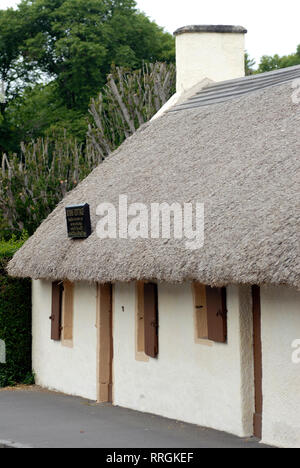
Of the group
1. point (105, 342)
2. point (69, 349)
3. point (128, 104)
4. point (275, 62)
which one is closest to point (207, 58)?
point (128, 104)

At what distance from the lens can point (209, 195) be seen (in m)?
12.4

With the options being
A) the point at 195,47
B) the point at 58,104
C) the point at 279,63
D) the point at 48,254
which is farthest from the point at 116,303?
the point at 279,63

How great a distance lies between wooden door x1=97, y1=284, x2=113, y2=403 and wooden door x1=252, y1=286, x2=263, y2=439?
4088mm

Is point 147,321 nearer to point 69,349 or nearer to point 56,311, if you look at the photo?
point 69,349

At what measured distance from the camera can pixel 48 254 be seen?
602 inches

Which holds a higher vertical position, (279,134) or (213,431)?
(279,134)

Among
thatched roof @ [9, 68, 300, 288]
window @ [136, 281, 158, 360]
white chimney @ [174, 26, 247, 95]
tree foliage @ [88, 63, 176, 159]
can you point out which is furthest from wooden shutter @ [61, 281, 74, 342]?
tree foliage @ [88, 63, 176, 159]

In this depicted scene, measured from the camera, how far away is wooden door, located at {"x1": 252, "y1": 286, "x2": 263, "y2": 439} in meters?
11.0

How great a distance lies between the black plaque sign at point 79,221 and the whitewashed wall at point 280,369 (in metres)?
4.58

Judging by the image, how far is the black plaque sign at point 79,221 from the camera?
47.9 ft

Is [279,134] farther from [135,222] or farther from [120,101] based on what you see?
[120,101]

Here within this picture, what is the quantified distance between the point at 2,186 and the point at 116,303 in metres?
10.2

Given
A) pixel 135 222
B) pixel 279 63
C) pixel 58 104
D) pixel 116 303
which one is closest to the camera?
pixel 135 222

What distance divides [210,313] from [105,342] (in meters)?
A: 3.52
